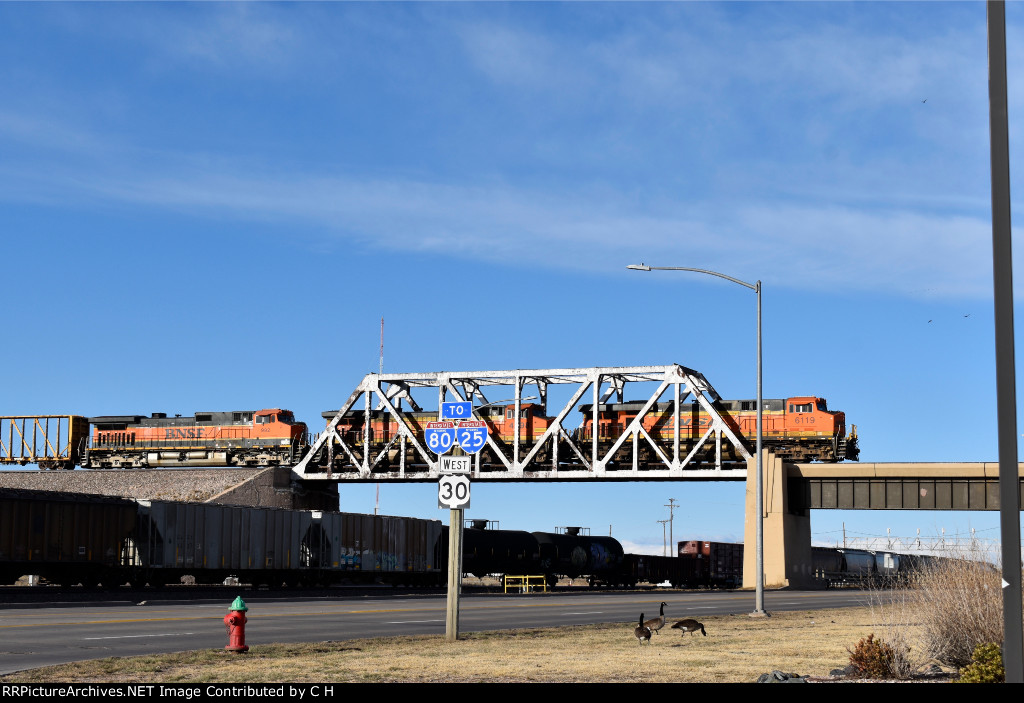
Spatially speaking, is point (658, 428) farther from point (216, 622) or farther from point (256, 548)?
point (216, 622)

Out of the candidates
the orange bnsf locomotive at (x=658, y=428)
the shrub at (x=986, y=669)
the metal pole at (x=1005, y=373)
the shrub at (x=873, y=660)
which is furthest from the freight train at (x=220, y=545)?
the metal pole at (x=1005, y=373)

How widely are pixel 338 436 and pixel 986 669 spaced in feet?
281

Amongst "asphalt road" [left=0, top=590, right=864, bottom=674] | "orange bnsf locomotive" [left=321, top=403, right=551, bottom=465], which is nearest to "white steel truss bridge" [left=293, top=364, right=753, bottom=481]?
"orange bnsf locomotive" [left=321, top=403, right=551, bottom=465]

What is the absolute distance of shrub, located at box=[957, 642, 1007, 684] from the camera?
1148 centimetres

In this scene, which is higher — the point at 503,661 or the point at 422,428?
the point at 422,428

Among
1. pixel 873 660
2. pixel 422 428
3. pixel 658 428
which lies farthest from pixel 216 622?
pixel 422 428

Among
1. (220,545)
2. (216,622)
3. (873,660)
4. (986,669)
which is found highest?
(986,669)

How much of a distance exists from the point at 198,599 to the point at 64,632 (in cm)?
1680

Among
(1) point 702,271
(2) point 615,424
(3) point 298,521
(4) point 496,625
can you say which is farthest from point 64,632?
(2) point 615,424

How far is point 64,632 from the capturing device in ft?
67.4

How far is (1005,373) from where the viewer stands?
958 cm

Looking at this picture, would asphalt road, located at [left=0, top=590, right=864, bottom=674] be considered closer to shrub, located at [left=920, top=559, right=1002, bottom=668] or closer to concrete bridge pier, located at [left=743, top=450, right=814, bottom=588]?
shrub, located at [left=920, top=559, right=1002, bottom=668]

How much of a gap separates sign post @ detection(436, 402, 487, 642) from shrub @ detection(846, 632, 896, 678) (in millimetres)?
7216
